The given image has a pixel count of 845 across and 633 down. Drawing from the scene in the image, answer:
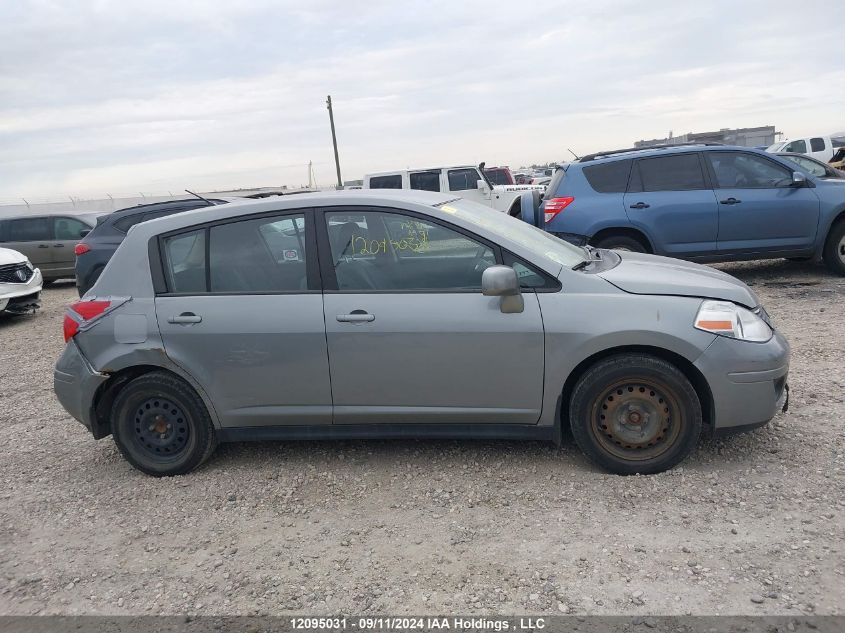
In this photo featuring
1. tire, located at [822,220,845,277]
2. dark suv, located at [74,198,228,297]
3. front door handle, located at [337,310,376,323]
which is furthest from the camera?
dark suv, located at [74,198,228,297]

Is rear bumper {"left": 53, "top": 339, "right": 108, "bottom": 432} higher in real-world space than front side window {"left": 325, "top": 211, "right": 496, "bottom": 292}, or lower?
lower

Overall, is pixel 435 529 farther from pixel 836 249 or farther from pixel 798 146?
pixel 798 146

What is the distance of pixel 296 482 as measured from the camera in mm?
4051

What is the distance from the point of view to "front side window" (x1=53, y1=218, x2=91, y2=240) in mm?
13672

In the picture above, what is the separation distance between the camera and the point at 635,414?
3682mm

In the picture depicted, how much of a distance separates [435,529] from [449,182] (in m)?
12.2

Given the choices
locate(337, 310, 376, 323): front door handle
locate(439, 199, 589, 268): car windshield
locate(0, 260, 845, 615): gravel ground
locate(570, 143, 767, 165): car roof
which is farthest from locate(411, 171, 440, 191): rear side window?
locate(337, 310, 376, 323): front door handle

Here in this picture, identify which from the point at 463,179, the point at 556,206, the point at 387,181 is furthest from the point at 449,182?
the point at 556,206

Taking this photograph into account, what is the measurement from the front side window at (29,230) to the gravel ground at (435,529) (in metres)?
10.4

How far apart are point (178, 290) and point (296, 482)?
135 cm

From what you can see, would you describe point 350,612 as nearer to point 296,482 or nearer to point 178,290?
point 296,482

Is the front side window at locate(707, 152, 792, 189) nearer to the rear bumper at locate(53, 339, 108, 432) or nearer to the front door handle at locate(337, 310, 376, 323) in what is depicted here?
the front door handle at locate(337, 310, 376, 323)

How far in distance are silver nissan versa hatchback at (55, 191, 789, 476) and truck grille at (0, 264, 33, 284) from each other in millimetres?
6847

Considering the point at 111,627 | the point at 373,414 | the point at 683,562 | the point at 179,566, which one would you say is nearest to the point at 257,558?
the point at 179,566
